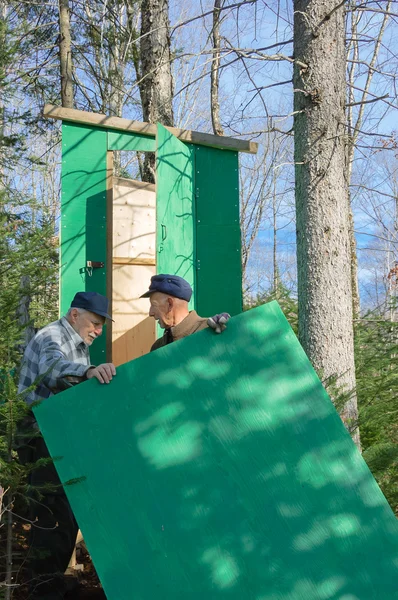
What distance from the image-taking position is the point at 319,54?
5.36 meters

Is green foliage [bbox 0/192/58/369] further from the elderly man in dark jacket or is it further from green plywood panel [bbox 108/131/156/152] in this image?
green plywood panel [bbox 108/131/156/152]

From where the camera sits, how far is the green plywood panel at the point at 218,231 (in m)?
7.65

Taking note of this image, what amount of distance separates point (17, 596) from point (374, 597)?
89.9 inches

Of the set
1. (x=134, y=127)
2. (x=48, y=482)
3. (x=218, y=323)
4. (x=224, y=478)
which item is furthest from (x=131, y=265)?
(x=224, y=478)

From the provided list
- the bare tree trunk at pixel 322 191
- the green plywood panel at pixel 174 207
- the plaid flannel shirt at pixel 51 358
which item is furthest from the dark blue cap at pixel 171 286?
the green plywood panel at pixel 174 207

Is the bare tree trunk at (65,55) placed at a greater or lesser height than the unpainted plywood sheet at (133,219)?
greater

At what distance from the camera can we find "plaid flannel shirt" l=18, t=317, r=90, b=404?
144 inches

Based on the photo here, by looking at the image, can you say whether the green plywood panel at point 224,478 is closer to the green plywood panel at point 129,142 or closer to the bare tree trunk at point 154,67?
the green plywood panel at point 129,142

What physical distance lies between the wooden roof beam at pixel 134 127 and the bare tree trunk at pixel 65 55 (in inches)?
225

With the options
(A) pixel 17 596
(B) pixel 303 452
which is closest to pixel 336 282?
(B) pixel 303 452

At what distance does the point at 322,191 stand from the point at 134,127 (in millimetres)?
2828

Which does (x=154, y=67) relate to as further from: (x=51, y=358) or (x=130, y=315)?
(x=51, y=358)

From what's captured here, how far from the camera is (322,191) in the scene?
527 cm

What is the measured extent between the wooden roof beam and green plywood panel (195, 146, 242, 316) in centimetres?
12
